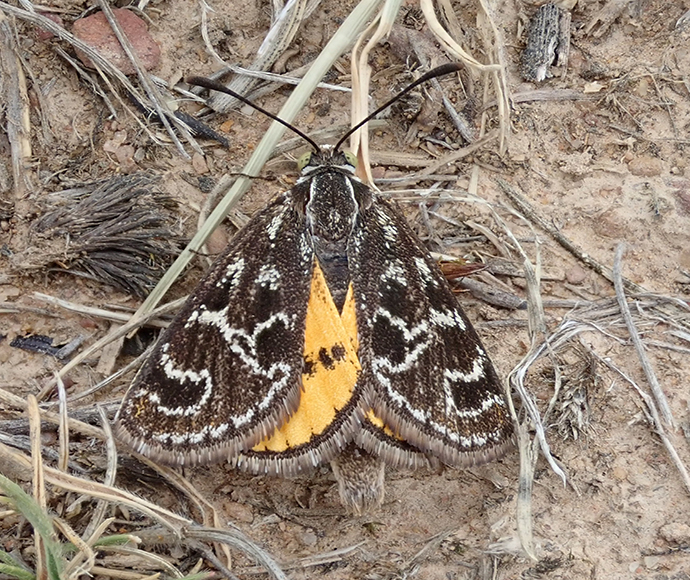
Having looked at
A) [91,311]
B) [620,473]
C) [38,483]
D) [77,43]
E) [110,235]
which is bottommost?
[620,473]

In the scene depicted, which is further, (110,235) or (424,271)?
(110,235)

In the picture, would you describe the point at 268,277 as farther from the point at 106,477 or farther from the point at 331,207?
the point at 106,477

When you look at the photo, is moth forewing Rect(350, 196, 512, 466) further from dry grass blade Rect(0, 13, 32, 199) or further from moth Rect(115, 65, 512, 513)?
dry grass blade Rect(0, 13, 32, 199)

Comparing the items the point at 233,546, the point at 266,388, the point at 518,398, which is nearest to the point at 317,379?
the point at 266,388

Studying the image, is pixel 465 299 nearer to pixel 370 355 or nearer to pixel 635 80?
pixel 370 355

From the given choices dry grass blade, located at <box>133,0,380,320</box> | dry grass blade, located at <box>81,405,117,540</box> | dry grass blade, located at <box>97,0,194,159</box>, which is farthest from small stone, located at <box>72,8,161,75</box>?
dry grass blade, located at <box>81,405,117,540</box>

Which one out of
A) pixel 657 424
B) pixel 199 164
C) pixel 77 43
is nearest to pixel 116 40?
pixel 77 43

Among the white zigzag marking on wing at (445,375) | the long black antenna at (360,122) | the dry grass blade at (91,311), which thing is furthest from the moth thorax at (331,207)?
the dry grass blade at (91,311)
